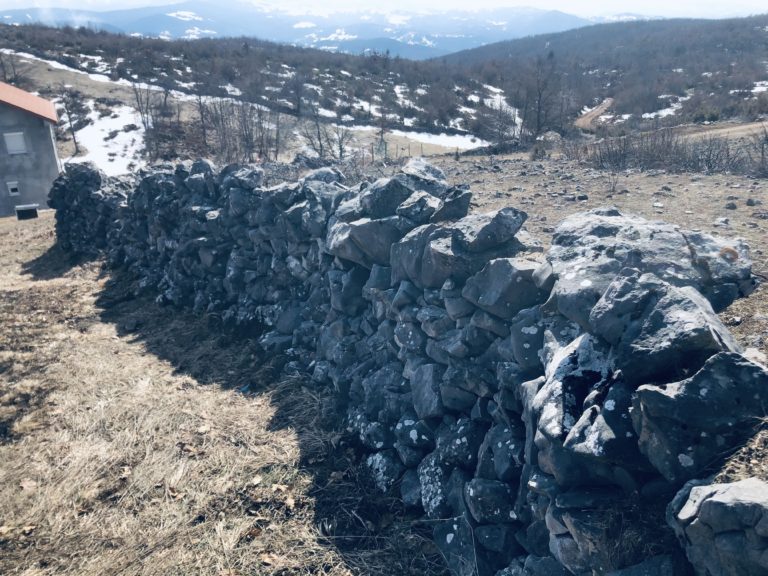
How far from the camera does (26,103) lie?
2872cm

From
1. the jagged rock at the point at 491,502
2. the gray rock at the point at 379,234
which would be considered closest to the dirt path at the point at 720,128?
the gray rock at the point at 379,234

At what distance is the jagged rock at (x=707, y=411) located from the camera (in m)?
3.35

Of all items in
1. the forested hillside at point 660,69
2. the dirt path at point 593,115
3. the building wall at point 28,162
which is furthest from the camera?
the dirt path at point 593,115

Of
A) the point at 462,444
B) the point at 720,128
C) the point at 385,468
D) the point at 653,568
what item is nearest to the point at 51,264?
the point at 385,468

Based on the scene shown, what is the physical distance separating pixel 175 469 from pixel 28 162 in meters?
29.3

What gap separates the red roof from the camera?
27.4 meters

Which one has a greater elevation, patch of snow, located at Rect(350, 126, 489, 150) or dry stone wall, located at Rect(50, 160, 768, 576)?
dry stone wall, located at Rect(50, 160, 768, 576)

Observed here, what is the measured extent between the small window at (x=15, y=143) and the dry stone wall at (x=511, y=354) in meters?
25.1

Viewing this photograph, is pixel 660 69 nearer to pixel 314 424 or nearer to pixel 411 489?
pixel 314 424

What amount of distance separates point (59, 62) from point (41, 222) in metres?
40.5

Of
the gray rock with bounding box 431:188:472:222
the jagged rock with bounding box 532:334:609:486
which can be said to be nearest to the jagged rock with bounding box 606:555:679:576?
the jagged rock with bounding box 532:334:609:486

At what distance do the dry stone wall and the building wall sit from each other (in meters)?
24.8

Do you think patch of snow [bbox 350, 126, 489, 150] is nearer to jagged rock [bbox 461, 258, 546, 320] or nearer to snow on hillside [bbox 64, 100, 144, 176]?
snow on hillside [bbox 64, 100, 144, 176]

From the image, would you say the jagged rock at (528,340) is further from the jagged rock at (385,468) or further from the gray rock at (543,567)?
the jagged rock at (385,468)
